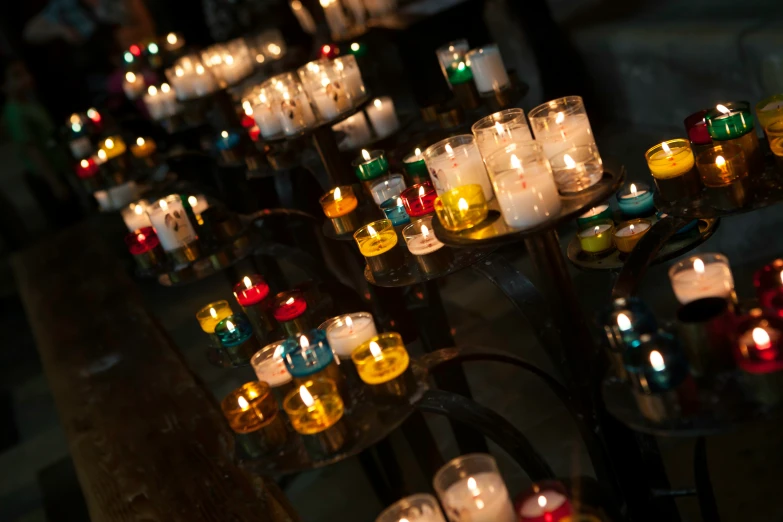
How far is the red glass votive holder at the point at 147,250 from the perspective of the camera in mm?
2924

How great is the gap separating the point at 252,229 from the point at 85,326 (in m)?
1.18

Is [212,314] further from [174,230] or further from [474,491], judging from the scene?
[474,491]

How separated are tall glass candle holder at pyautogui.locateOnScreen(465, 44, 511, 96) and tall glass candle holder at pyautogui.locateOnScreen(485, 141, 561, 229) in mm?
1135

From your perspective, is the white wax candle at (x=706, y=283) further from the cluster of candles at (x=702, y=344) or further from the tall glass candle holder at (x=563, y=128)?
the tall glass candle holder at (x=563, y=128)

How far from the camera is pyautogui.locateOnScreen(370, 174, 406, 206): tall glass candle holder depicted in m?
2.49

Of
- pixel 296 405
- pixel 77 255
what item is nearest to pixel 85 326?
pixel 77 255

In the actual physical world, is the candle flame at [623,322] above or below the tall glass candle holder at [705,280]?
above

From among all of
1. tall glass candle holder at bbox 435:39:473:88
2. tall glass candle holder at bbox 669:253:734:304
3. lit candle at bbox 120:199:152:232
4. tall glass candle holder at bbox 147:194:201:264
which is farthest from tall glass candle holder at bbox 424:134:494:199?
lit candle at bbox 120:199:152:232

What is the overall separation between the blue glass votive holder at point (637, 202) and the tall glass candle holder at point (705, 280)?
0.64m

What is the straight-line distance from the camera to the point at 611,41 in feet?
15.9

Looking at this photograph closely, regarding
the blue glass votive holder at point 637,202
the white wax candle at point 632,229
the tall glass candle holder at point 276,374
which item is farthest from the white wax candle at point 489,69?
the tall glass candle holder at point 276,374

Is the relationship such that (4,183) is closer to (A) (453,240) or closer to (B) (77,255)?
(B) (77,255)

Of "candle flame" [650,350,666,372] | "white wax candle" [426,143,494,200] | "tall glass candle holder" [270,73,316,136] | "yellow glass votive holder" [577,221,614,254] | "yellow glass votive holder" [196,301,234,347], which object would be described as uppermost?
"tall glass candle holder" [270,73,316,136]

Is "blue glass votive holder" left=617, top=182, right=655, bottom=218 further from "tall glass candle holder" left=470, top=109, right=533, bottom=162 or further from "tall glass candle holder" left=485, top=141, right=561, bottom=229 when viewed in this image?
"tall glass candle holder" left=485, top=141, right=561, bottom=229
